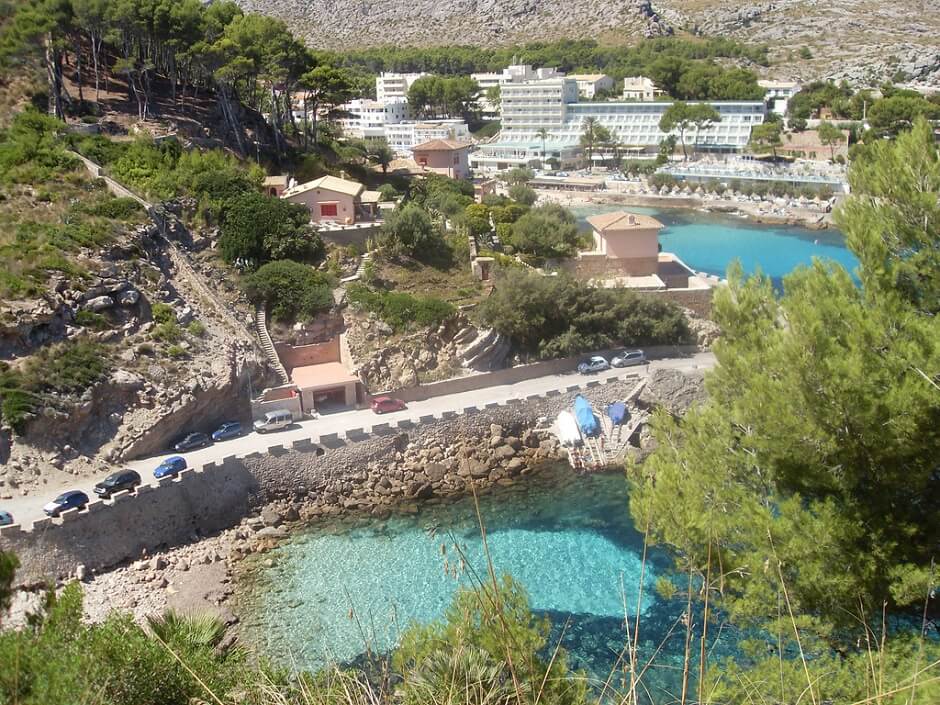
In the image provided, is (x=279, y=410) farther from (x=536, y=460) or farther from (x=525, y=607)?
(x=525, y=607)

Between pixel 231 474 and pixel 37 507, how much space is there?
3.31 metres

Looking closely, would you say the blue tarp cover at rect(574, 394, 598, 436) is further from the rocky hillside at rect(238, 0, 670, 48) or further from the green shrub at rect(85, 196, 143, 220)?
the rocky hillside at rect(238, 0, 670, 48)

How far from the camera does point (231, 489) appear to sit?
15.9 meters

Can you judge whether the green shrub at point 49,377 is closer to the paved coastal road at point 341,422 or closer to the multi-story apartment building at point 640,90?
the paved coastal road at point 341,422

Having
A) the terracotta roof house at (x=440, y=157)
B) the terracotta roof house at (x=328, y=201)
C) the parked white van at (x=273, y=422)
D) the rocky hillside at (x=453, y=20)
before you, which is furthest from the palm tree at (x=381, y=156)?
the rocky hillside at (x=453, y=20)

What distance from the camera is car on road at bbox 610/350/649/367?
21000 mm

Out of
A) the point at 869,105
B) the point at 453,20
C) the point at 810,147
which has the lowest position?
the point at 810,147

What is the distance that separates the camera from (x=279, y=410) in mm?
17938

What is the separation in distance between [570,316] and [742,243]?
1831 centimetres

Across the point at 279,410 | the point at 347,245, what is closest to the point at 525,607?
the point at 279,410

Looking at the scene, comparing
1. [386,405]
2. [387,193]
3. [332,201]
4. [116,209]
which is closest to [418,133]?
[387,193]

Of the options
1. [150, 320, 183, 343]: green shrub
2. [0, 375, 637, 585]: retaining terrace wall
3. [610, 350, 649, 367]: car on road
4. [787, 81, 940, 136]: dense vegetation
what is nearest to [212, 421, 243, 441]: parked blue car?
[0, 375, 637, 585]: retaining terrace wall

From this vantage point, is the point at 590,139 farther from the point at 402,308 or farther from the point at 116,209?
the point at 116,209

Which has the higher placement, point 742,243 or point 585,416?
point 742,243
